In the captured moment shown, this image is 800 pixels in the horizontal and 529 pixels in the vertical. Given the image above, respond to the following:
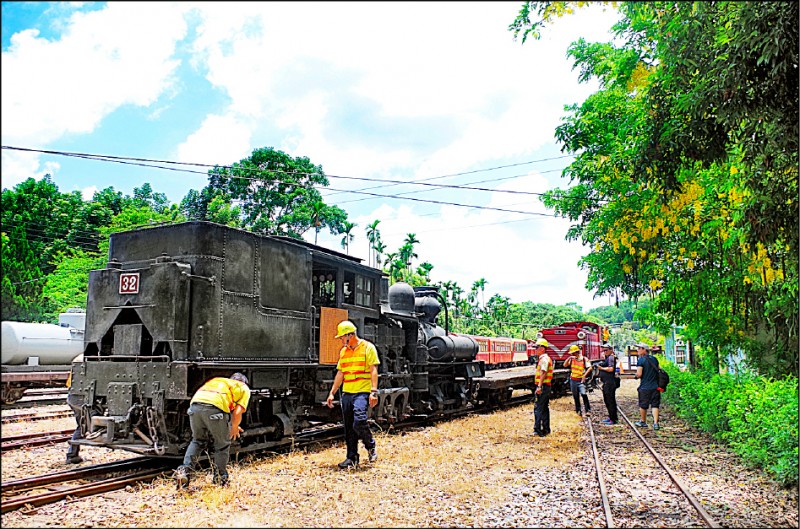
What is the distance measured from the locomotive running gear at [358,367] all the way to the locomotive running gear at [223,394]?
161 centimetres

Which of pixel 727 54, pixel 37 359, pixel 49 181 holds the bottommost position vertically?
pixel 37 359

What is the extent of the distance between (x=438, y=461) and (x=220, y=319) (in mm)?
3861

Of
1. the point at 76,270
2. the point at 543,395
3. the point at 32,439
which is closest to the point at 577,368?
the point at 543,395

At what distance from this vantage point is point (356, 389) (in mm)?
8539

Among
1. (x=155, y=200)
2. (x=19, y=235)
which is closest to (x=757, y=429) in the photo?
(x=19, y=235)

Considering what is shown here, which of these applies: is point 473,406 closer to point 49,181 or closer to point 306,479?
point 306,479

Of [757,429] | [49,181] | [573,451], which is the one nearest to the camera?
[757,429]

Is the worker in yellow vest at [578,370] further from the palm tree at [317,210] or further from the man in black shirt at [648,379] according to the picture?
the palm tree at [317,210]

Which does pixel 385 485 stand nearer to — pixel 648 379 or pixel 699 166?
pixel 699 166

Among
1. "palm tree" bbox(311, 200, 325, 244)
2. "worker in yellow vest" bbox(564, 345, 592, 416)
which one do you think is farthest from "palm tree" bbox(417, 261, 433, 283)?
"worker in yellow vest" bbox(564, 345, 592, 416)

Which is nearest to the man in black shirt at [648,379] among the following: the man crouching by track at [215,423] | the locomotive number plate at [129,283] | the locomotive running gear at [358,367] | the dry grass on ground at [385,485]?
the dry grass on ground at [385,485]

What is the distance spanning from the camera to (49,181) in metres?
40.7

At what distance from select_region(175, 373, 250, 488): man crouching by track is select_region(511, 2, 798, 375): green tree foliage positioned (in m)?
5.38

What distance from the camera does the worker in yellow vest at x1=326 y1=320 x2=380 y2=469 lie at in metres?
8.41
